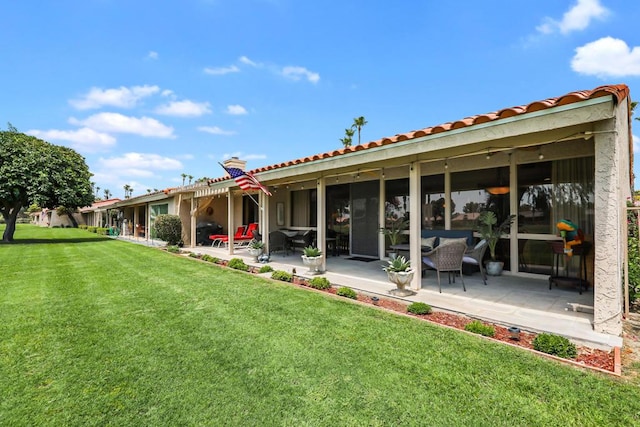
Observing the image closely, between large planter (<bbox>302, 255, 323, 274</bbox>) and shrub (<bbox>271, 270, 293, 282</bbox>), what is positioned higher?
large planter (<bbox>302, 255, 323, 274</bbox>)

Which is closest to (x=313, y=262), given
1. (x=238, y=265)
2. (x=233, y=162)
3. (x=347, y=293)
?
(x=347, y=293)

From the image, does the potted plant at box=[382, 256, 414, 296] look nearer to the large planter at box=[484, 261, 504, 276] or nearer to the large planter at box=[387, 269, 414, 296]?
the large planter at box=[387, 269, 414, 296]

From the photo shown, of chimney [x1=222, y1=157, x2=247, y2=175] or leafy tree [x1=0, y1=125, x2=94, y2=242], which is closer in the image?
chimney [x1=222, y1=157, x2=247, y2=175]

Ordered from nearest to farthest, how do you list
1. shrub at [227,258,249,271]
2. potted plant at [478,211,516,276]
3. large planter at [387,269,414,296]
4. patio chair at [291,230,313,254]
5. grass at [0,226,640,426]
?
1. grass at [0,226,640,426]
2. large planter at [387,269,414,296]
3. potted plant at [478,211,516,276]
4. shrub at [227,258,249,271]
5. patio chair at [291,230,313,254]

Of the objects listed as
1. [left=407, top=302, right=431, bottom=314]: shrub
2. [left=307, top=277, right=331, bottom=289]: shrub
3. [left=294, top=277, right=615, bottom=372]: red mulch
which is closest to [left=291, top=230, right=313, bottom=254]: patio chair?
[left=307, top=277, right=331, bottom=289]: shrub

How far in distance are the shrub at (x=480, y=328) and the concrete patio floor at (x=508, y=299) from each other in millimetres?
423

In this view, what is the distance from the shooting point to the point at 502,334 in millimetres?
3865

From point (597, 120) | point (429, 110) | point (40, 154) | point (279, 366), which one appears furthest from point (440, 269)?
point (40, 154)

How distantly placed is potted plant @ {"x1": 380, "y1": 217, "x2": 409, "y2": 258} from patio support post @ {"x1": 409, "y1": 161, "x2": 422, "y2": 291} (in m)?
2.92

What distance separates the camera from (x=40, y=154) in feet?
56.9

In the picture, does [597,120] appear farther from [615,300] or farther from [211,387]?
[211,387]

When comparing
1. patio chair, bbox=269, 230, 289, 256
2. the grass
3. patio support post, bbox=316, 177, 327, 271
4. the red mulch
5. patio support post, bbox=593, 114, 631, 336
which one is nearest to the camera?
the grass

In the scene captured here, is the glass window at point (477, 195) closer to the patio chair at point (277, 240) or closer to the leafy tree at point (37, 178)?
the patio chair at point (277, 240)

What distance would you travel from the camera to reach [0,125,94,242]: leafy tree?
16031mm
